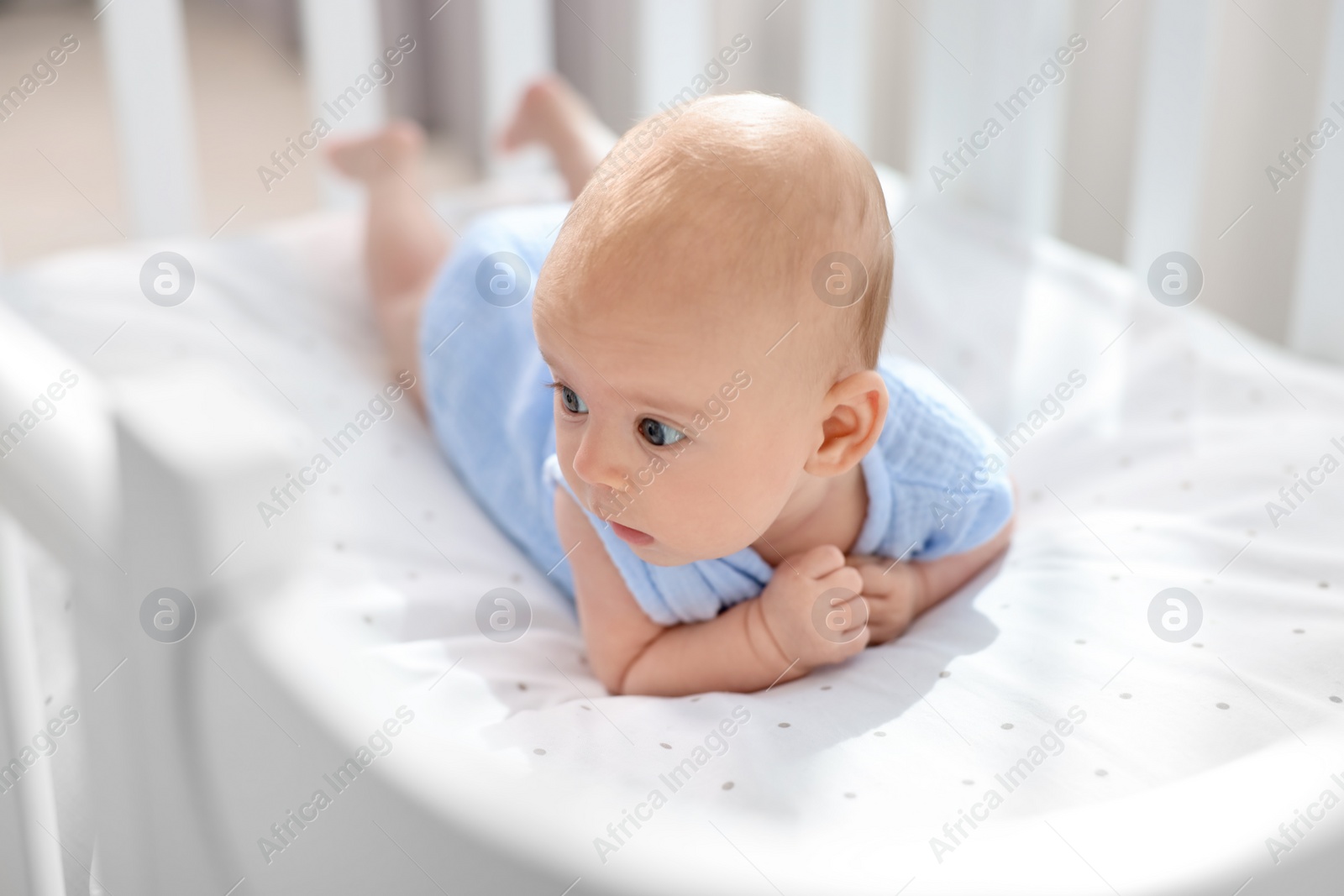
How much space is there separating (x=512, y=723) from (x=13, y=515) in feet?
0.88

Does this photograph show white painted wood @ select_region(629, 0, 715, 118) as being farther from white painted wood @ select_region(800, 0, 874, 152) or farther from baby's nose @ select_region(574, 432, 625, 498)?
baby's nose @ select_region(574, 432, 625, 498)

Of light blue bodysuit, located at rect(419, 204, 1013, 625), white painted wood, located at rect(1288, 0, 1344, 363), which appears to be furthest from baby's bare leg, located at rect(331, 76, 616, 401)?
white painted wood, located at rect(1288, 0, 1344, 363)

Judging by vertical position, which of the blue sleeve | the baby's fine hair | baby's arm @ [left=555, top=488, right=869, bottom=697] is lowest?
baby's arm @ [left=555, top=488, right=869, bottom=697]

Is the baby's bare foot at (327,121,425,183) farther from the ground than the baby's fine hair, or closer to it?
closer to it

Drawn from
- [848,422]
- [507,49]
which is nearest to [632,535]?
[848,422]

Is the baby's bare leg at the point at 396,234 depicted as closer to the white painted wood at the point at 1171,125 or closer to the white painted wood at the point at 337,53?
the white painted wood at the point at 337,53

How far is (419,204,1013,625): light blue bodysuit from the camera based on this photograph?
80 centimetres

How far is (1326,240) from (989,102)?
0.34m

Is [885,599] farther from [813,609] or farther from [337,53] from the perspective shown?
[337,53]

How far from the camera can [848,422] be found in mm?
715

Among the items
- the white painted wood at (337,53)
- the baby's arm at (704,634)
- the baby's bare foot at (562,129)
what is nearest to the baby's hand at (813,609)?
the baby's arm at (704,634)

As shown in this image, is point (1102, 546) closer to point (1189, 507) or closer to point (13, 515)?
point (1189, 507)

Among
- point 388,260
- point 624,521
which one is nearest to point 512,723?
point 624,521

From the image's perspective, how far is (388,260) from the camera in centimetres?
119
